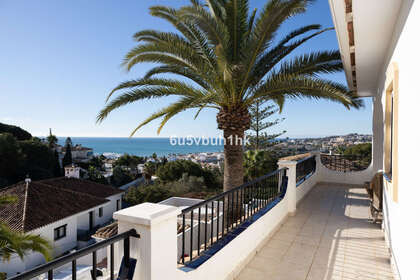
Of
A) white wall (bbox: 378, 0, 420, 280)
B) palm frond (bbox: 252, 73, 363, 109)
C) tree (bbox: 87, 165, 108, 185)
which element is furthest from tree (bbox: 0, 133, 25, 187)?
white wall (bbox: 378, 0, 420, 280)

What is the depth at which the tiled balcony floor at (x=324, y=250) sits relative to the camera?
2.96m

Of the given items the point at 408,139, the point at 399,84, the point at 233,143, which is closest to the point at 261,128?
the point at 233,143

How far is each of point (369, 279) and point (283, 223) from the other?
188cm

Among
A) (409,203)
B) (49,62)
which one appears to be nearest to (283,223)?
(409,203)

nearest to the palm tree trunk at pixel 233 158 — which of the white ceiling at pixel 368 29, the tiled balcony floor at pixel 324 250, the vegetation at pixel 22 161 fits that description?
the tiled balcony floor at pixel 324 250

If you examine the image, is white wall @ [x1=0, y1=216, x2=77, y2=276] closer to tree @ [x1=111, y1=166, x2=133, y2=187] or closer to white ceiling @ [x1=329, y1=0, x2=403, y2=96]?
white ceiling @ [x1=329, y1=0, x2=403, y2=96]

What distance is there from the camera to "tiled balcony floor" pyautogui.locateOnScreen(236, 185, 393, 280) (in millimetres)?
2961

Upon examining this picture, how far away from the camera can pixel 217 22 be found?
4.59 meters

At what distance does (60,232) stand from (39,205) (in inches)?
101

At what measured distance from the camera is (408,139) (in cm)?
214

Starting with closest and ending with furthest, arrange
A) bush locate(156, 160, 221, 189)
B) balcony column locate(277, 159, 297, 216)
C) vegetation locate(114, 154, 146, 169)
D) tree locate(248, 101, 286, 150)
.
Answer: balcony column locate(277, 159, 297, 216), tree locate(248, 101, 286, 150), bush locate(156, 160, 221, 189), vegetation locate(114, 154, 146, 169)

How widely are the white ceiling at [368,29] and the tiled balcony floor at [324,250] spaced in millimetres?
2970

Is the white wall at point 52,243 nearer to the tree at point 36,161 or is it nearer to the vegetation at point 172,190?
the vegetation at point 172,190

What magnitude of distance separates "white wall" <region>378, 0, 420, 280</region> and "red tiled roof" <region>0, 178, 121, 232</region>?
1970 cm
